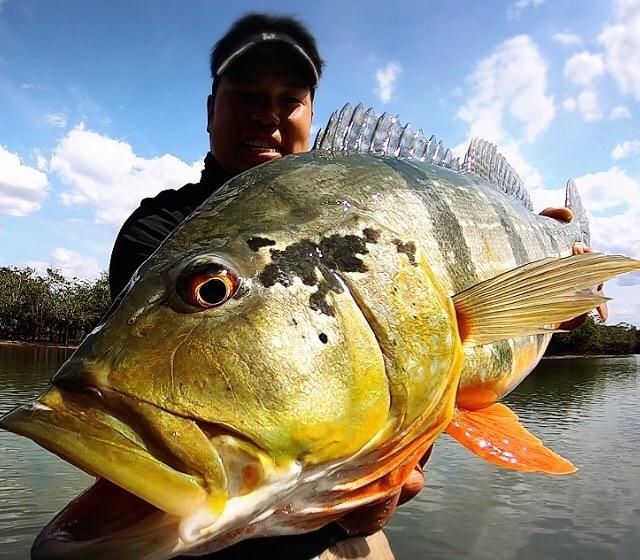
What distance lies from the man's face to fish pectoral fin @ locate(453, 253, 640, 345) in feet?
6.26

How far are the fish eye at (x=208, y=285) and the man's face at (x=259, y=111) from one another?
2.01 m

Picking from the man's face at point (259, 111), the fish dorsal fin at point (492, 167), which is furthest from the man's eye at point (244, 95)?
the fish dorsal fin at point (492, 167)

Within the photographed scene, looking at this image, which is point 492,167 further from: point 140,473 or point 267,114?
point 140,473

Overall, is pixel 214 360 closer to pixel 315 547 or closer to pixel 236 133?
pixel 315 547

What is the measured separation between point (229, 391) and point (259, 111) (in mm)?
2440

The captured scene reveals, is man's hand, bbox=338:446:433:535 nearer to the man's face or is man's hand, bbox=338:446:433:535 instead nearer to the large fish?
the large fish

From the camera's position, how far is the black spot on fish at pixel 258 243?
192 centimetres

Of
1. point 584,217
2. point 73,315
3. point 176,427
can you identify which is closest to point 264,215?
point 176,427

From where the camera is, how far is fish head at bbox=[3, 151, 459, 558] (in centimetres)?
146

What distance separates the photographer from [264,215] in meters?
2.05

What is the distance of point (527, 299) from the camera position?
216cm

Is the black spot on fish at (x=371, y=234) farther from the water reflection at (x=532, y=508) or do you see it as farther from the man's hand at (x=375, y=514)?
the water reflection at (x=532, y=508)

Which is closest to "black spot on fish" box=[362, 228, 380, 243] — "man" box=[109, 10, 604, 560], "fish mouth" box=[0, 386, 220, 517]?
"fish mouth" box=[0, 386, 220, 517]

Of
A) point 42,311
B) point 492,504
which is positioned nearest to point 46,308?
point 42,311
